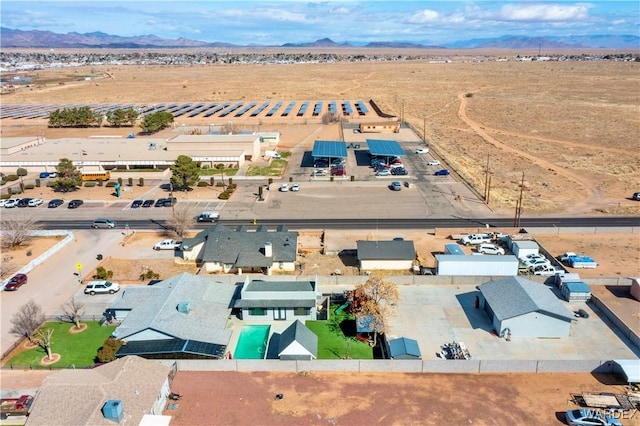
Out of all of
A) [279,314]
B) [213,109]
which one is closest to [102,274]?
[279,314]

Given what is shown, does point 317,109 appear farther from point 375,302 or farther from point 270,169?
point 375,302

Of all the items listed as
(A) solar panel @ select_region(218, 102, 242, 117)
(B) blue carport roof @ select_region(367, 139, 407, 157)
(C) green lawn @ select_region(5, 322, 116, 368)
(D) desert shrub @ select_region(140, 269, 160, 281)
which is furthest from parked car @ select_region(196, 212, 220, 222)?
(A) solar panel @ select_region(218, 102, 242, 117)

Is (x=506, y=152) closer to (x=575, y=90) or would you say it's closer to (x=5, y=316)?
(x=5, y=316)

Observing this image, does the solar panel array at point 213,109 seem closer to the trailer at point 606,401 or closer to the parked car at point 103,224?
the parked car at point 103,224

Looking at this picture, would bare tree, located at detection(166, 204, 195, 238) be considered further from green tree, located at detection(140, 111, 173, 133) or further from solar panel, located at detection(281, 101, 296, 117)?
solar panel, located at detection(281, 101, 296, 117)

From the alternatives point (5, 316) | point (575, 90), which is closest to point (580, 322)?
point (5, 316)

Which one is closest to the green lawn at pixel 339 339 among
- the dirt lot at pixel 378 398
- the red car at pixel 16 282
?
the dirt lot at pixel 378 398
